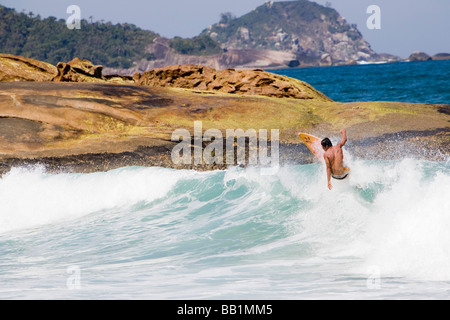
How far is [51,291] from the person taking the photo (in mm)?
6289

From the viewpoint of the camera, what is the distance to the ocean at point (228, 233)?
6344 mm

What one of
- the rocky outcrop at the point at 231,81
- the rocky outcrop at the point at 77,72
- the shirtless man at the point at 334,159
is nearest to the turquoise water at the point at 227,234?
the shirtless man at the point at 334,159

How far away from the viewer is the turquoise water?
636 cm

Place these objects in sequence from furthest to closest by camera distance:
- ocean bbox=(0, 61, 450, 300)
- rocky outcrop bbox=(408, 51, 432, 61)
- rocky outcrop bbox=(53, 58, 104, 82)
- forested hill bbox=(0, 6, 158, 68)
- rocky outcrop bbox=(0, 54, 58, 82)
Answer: rocky outcrop bbox=(408, 51, 432, 61) → forested hill bbox=(0, 6, 158, 68) → rocky outcrop bbox=(53, 58, 104, 82) → rocky outcrop bbox=(0, 54, 58, 82) → ocean bbox=(0, 61, 450, 300)

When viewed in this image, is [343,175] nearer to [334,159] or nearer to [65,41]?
[334,159]

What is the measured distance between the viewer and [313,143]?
11266 mm

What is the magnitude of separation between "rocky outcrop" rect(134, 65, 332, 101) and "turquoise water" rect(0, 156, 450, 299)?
487cm

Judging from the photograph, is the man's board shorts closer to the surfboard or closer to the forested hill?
the surfboard

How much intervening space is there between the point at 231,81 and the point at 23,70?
6.40 metres

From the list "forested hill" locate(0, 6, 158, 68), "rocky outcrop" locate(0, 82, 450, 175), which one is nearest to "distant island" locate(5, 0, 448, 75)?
"forested hill" locate(0, 6, 158, 68)

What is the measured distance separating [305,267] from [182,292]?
6.02 feet

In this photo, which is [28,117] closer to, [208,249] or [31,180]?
[31,180]

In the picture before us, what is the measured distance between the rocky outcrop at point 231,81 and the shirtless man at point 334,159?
22.6ft
